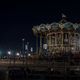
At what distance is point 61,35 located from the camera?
51781 mm

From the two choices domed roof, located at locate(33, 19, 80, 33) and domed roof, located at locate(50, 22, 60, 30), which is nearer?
domed roof, located at locate(33, 19, 80, 33)

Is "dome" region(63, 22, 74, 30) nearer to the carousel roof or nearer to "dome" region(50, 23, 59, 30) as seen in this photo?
the carousel roof

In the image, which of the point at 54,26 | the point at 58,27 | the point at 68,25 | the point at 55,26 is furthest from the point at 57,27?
the point at 68,25

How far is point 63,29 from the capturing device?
166 ft

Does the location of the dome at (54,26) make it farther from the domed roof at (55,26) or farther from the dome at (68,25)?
the dome at (68,25)

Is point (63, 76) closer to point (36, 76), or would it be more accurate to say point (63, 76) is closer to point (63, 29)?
point (36, 76)

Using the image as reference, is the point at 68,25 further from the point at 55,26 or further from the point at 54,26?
the point at 54,26

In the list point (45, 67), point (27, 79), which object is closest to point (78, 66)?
point (45, 67)

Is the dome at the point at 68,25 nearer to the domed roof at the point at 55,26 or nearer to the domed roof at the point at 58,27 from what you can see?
the domed roof at the point at 58,27

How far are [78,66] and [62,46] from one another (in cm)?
1878

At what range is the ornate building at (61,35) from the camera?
4969 centimetres

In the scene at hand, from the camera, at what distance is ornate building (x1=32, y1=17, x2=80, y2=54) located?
163 feet

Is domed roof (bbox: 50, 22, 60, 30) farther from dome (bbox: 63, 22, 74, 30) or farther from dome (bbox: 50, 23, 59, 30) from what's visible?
dome (bbox: 63, 22, 74, 30)

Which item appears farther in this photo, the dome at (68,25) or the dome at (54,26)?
the dome at (54,26)
